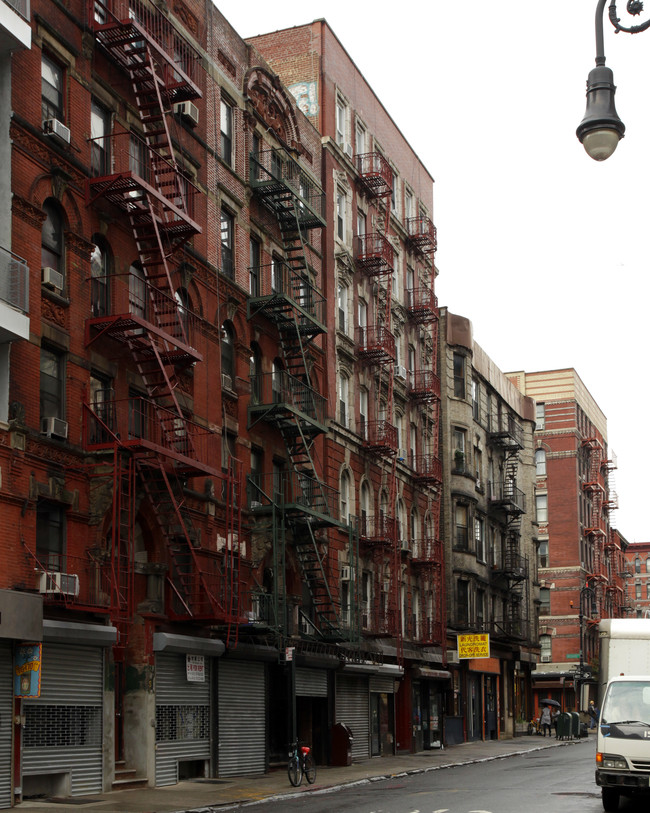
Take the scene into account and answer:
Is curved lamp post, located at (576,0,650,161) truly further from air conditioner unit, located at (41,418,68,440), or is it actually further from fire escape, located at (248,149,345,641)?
fire escape, located at (248,149,345,641)

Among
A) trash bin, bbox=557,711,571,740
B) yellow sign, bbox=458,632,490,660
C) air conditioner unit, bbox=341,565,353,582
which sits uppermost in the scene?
air conditioner unit, bbox=341,565,353,582

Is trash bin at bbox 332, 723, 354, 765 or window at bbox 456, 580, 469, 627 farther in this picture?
window at bbox 456, 580, 469, 627

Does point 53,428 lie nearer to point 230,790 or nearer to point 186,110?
point 230,790

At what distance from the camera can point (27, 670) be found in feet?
71.6

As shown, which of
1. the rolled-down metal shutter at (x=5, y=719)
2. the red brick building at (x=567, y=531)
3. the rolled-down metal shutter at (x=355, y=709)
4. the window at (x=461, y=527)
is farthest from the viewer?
the red brick building at (x=567, y=531)

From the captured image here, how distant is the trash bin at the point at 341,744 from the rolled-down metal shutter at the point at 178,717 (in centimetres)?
769

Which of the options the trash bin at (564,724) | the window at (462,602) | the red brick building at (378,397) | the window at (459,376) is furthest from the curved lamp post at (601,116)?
the trash bin at (564,724)

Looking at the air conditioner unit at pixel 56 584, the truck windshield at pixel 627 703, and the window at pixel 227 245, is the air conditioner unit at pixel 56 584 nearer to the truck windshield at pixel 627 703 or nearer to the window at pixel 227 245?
the truck windshield at pixel 627 703

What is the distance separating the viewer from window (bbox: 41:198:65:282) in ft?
80.2

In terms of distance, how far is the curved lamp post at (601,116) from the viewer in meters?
10.5

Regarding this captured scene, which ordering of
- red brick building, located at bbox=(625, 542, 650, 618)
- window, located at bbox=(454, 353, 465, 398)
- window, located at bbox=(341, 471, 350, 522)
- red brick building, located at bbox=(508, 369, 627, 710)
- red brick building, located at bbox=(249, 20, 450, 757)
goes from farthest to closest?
red brick building, located at bbox=(625, 542, 650, 618) < red brick building, located at bbox=(508, 369, 627, 710) < window, located at bbox=(454, 353, 465, 398) < red brick building, located at bbox=(249, 20, 450, 757) < window, located at bbox=(341, 471, 350, 522)

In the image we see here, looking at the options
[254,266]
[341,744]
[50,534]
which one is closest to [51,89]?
[50,534]

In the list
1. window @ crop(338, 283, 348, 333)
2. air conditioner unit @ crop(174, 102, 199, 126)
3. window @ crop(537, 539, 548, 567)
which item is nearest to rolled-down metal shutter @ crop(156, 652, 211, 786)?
air conditioner unit @ crop(174, 102, 199, 126)

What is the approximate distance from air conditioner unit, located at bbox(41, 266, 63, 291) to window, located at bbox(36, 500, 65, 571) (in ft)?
14.6
